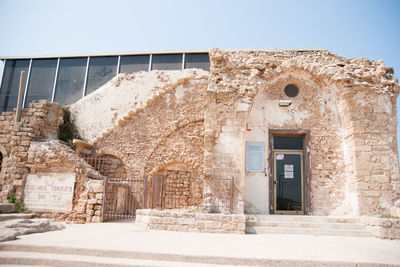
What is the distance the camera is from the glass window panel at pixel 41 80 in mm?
17594

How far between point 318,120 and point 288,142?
122 cm

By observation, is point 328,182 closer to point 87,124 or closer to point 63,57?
point 87,124

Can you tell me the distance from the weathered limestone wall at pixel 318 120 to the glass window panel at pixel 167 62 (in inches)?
319

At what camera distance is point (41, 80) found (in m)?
17.9

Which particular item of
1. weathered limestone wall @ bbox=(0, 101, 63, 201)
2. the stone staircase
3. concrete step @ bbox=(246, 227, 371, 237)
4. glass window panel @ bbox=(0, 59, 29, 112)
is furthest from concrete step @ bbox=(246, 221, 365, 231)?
glass window panel @ bbox=(0, 59, 29, 112)

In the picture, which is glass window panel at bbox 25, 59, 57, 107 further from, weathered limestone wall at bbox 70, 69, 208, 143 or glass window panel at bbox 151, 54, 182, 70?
glass window panel at bbox 151, 54, 182, 70

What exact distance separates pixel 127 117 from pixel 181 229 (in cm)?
735

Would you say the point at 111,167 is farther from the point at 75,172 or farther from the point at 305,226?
the point at 305,226

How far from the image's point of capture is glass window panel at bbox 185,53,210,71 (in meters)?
16.6

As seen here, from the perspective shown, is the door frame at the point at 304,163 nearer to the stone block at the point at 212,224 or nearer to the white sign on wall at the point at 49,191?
the stone block at the point at 212,224

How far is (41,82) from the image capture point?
702 inches

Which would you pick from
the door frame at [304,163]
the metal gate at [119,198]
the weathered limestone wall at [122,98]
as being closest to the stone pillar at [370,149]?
the door frame at [304,163]

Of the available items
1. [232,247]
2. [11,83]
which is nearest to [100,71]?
[11,83]

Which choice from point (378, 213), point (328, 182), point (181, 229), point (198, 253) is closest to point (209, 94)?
point (181, 229)
